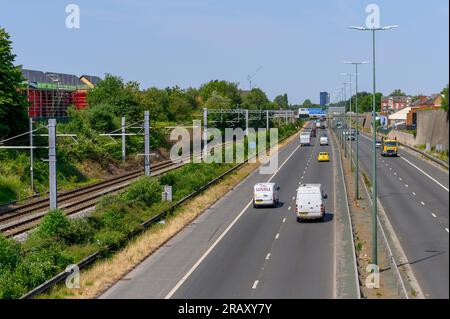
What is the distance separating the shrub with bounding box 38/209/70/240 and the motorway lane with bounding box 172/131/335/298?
25.5 ft

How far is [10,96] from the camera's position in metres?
57.6

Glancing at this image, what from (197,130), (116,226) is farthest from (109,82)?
(116,226)

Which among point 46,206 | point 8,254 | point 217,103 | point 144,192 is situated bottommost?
point 46,206

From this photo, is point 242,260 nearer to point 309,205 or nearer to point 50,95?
point 309,205

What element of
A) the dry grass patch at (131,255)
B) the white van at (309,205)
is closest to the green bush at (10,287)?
the dry grass patch at (131,255)

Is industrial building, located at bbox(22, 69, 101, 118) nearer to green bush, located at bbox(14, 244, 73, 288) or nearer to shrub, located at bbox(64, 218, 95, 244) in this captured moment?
shrub, located at bbox(64, 218, 95, 244)

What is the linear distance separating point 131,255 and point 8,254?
6025mm

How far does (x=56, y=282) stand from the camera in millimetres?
25625

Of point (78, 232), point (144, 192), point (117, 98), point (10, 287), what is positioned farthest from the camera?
point (117, 98)

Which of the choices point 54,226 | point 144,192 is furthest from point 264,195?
point 54,226

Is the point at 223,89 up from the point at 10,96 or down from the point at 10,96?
up

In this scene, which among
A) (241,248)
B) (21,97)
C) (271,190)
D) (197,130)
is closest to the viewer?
(241,248)
